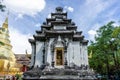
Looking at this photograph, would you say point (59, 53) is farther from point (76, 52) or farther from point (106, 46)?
point (106, 46)

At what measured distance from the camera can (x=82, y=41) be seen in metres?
18.5

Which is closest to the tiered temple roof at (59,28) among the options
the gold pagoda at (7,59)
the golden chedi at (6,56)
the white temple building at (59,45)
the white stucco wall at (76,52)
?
the white temple building at (59,45)

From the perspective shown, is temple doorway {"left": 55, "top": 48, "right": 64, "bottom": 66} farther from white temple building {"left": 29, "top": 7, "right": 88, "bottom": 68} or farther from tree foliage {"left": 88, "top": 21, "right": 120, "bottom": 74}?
tree foliage {"left": 88, "top": 21, "right": 120, "bottom": 74}

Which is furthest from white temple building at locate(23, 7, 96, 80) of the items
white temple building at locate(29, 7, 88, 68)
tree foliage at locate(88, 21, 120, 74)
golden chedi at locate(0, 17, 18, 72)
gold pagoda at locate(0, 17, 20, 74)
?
golden chedi at locate(0, 17, 18, 72)

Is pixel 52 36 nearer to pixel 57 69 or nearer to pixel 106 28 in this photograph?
pixel 57 69

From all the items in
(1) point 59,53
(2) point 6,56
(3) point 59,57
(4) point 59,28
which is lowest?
(3) point 59,57

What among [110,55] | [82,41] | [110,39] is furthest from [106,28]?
[82,41]

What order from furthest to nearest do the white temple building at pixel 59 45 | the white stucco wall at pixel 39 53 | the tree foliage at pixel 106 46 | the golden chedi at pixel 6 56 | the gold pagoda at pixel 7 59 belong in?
1. the golden chedi at pixel 6 56
2. the gold pagoda at pixel 7 59
3. the tree foliage at pixel 106 46
4. the white stucco wall at pixel 39 53
5. the white temple building at pixel 59 45

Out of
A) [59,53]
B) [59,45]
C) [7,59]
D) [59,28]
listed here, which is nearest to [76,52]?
[59,53]

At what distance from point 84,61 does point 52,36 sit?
418cm

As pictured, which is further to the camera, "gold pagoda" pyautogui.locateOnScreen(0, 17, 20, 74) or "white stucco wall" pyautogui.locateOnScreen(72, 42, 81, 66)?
"gold pagoda" pyautogui.locateOnScreen(0, 17, 20, 74)

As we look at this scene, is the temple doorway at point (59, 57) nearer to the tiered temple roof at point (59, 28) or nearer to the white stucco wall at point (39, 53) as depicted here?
the tiered temple roof at point (59, 28)

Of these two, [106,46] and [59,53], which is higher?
[106,46]

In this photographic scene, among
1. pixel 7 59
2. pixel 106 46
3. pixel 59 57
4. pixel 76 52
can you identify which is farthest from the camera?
pixel 7 59
